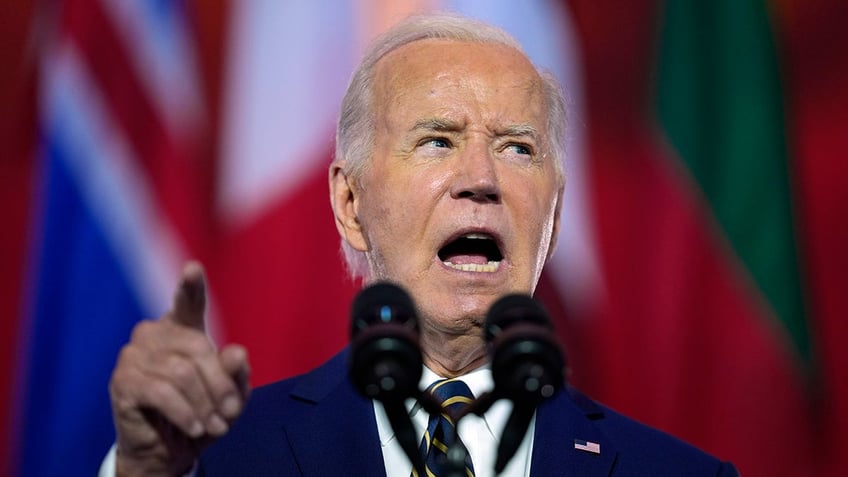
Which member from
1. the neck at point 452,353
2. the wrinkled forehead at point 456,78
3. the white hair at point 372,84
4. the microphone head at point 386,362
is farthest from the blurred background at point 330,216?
the microphone head at point 386,362

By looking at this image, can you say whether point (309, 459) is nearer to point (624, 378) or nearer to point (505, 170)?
point (505, 170)

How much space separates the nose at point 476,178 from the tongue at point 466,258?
11cm

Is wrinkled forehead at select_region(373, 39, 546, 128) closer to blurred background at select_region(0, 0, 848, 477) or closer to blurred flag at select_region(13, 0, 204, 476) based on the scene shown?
blurred background at select_region(0, 0, 848, 477)

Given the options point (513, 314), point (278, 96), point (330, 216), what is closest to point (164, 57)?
point (278, 96)

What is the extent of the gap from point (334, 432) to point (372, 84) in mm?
712

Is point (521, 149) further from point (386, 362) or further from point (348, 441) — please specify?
point (386, 362)

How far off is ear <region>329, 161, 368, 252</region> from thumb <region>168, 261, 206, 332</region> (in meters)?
0.86

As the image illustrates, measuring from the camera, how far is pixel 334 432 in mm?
1889

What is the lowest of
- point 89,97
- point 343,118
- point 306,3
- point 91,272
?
point 91,272

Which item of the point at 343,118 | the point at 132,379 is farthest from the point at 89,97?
the point at 132,379

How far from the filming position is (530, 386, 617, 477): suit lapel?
1.87 m

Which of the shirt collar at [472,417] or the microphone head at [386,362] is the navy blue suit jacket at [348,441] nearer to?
the shirt collar at [472,417]

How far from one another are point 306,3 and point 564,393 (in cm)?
195

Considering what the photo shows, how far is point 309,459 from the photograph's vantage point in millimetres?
1854
